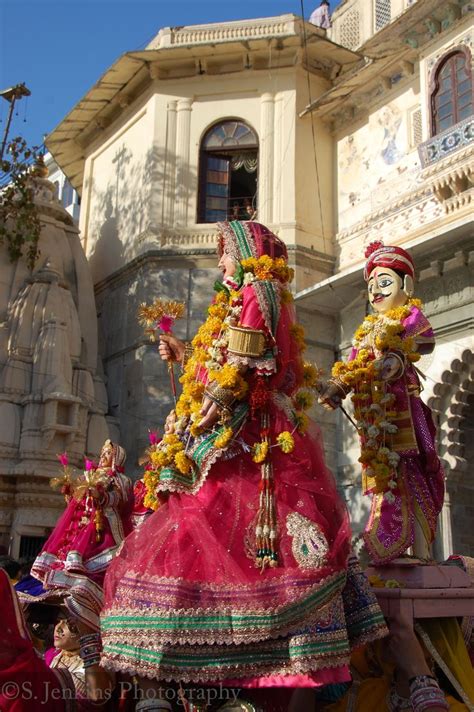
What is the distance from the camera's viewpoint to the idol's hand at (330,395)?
4.41 m

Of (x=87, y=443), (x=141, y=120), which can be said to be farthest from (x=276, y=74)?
(x=87, y=443)

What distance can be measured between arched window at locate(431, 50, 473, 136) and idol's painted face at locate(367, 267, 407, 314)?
688 centimetres

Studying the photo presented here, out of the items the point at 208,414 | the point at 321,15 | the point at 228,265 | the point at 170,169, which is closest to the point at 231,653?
the point at 208,414

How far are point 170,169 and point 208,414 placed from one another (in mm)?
11391

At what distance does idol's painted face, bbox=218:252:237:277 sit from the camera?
3.83m

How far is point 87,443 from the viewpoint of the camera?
12.4 meters

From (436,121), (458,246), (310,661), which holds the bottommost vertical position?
(310,661)

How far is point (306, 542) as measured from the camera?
3.14 meters

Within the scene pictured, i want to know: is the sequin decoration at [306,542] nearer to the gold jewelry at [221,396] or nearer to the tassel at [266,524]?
the tassel at [266,524]

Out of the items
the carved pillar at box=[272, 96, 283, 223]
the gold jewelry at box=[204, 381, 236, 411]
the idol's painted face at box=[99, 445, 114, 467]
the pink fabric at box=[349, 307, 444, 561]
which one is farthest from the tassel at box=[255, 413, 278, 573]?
the carved pillar at box=[272, 96, 283, 223]

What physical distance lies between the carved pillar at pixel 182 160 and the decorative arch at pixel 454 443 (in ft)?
19.7

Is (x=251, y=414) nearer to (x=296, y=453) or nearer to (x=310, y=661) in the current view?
(x=296, y=453)

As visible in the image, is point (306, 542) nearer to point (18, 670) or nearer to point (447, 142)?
point (18, 670)

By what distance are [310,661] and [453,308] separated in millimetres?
8099
